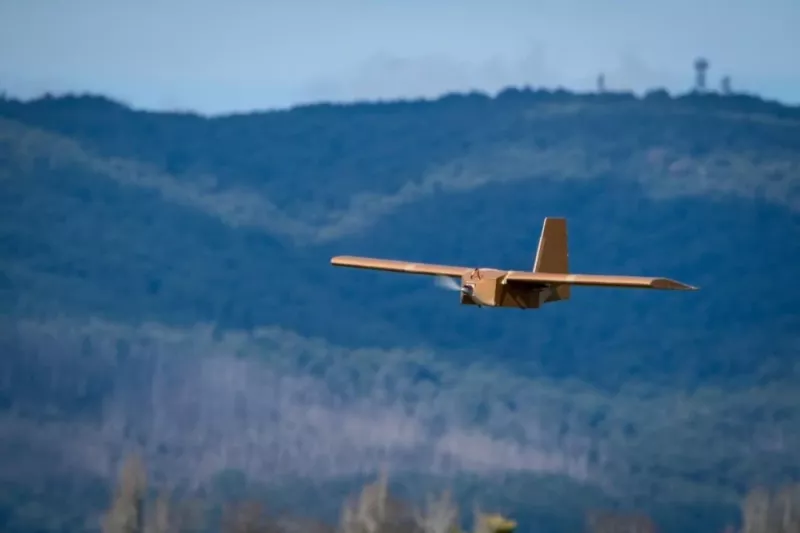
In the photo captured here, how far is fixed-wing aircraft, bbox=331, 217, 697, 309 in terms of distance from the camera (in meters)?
22.2

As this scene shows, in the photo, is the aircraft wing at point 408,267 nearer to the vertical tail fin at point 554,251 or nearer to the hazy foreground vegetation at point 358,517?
the vertical tail fin at point 554,251

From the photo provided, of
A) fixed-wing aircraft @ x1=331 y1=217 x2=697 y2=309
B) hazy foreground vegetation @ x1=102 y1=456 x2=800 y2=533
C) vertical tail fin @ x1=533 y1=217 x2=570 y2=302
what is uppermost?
vertical tail fin @ x1=533 y1=217 x2=570 y2=302

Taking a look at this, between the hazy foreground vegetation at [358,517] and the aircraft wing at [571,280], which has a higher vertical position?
the aircraft wing at [571,280]

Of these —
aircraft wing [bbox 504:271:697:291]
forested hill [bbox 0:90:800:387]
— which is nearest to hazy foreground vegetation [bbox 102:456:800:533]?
forested hill [bbox 0:90:800:387]

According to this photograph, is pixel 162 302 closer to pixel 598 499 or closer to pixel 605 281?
pixel 598 499

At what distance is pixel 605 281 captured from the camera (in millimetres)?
22250

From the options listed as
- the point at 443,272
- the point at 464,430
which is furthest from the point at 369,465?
the point at 443,272

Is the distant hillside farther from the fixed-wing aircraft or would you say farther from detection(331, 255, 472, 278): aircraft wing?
the fixed-wing aircraft

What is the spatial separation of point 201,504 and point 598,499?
25.6 feet

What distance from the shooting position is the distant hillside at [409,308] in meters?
34.2

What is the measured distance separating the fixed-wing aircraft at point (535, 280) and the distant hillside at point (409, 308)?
1011 cm

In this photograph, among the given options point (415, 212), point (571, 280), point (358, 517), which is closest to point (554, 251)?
point (571, 280)

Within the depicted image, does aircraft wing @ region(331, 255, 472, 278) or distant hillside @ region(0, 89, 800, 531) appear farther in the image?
distant hillside @ region(0, 89, 800, 531)

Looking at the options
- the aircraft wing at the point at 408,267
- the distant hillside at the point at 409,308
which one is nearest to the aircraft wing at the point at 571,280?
the aircraft wing at the point at 408,267
